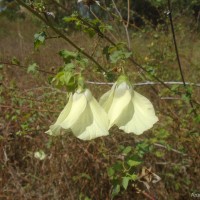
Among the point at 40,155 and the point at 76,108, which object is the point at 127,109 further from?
the point at 40,155

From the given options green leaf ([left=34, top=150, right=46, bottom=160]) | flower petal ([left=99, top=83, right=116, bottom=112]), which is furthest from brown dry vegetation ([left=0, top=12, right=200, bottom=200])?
flower petal ([left=99, top=83, right=116, bottom=112])

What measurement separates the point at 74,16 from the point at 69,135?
5.03 ft

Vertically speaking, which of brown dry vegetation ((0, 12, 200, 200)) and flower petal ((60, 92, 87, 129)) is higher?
flower petal ((60, 92, 87, 129))

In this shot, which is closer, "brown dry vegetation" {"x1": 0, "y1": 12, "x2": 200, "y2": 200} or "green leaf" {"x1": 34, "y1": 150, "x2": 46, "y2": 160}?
"brown dry vegetation" {"x1": 0, "y1": 12, "x2": 200, "y2": 200}

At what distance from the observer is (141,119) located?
3.17 feet

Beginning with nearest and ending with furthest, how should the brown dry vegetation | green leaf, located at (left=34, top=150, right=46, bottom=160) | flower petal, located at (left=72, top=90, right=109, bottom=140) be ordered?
flower petal, located at (left=72, top=90, right=109, bottom=140) < the brown dry vegetation < green leaf, located at (left=34, top=150, right=46, bottom=160)

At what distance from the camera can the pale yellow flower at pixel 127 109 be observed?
0.95 metres

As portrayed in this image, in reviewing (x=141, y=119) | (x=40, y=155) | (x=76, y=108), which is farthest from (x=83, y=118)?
(x=40, y=155)

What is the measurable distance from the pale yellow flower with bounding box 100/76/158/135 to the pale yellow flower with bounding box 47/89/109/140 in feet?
0.10

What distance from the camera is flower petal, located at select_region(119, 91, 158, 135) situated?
3.10 feet

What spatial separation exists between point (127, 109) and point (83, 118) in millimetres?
126

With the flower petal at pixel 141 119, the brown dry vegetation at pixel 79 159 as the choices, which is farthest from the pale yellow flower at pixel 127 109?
the brown dry vegetation at pixel 79 159

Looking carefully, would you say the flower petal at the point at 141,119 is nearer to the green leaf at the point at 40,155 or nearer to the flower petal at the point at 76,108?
the flower petal at the point at 76,108

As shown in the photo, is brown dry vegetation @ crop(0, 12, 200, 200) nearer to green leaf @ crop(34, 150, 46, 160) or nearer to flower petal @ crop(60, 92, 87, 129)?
green leaf @ crop(34, 150, 46, 160)
